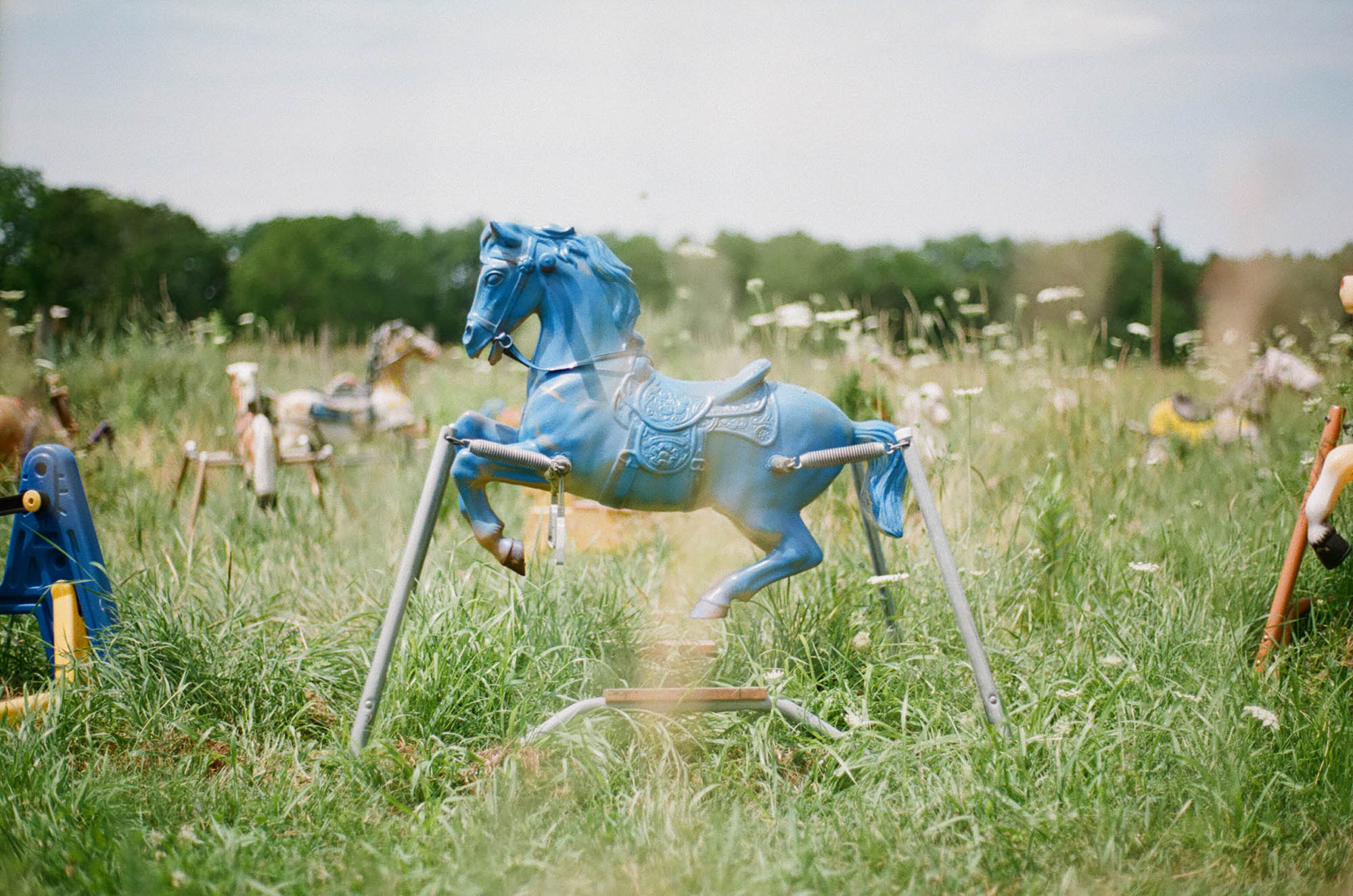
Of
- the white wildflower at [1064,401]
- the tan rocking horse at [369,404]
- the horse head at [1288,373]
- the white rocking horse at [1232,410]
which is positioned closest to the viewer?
the horse head at [1288,373]

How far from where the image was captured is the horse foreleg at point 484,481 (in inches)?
87.4

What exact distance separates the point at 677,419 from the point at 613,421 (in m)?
0.16

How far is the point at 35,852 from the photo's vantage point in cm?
185

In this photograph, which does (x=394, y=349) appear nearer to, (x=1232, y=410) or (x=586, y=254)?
(x=586, y=254)

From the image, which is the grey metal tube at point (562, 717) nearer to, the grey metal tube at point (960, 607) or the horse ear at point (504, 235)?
the grey metal tube at point (960, 607)

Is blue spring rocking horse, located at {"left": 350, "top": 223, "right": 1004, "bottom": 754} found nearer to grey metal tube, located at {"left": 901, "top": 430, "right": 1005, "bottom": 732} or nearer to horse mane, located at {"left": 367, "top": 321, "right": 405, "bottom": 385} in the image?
grey metal tube, located at {"left": 901, "top": 430, "right": 1005, "bottom": 732}

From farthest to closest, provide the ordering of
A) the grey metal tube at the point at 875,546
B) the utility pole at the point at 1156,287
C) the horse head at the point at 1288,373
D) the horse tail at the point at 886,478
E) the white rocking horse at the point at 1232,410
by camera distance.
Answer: the white rocking horse at the point at 1232,410 → the horse head at the point at 1288,373 → the utility pole at the point at 1156,287 → the grey metal tube at the point at 875,546 → the horse tail at the point at 886,478

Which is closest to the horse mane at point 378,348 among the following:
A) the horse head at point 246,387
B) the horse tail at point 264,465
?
the horse head at point 246,387

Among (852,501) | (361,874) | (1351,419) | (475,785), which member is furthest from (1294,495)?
(361,874)

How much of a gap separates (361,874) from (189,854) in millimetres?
383

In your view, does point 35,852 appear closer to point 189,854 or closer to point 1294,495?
point 189,854

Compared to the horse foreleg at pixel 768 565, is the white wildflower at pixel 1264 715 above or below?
below

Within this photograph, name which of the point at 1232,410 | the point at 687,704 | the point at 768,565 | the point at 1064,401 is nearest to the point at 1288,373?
the point at 1232,410

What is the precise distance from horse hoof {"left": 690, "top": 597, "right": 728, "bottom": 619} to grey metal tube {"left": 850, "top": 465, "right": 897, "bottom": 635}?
0.55 meters
